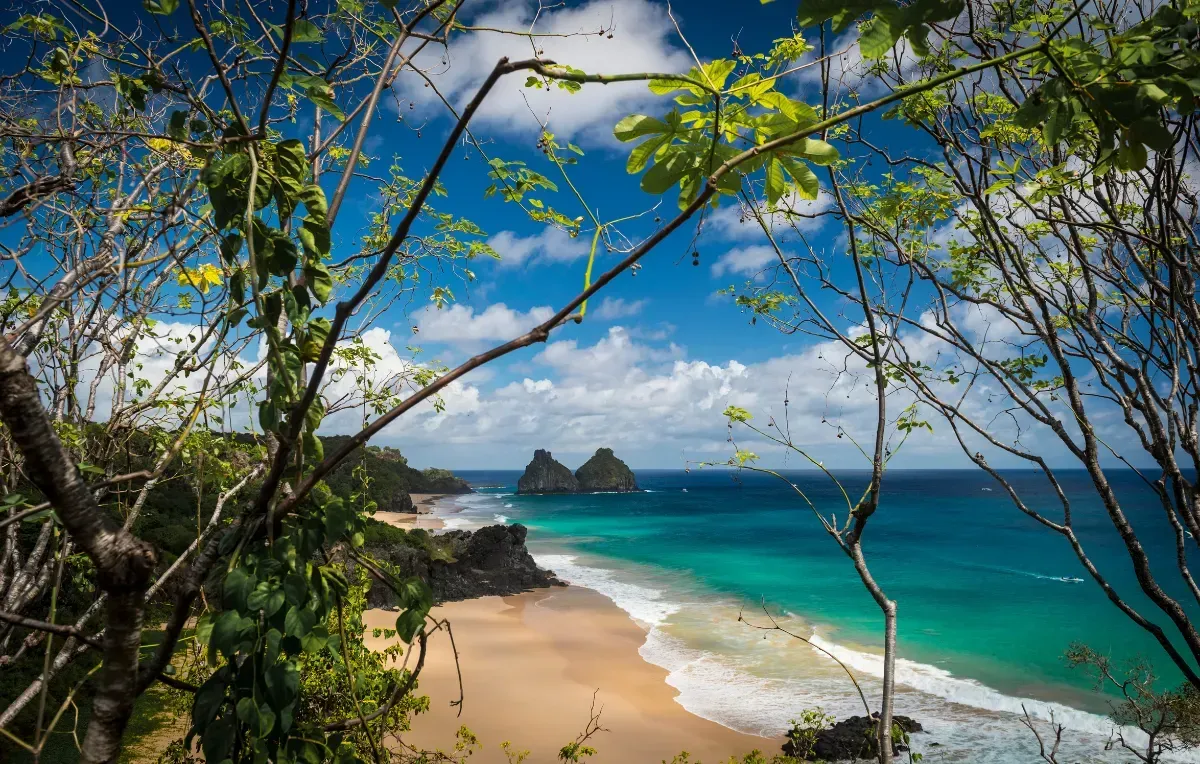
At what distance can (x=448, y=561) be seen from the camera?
22.8 meters

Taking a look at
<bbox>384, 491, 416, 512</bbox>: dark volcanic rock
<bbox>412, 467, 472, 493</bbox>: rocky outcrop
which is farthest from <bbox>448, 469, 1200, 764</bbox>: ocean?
<bbox>412, 467, 472, 493</bbox>: rocky outcrop

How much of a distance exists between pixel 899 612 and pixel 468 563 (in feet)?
51.0

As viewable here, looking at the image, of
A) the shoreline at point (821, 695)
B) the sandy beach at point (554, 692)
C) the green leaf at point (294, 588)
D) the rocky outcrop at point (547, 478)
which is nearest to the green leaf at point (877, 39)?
the green leaf at point (294, 588)

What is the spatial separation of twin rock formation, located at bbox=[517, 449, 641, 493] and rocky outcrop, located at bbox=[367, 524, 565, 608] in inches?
2650

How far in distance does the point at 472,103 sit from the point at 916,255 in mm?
4237

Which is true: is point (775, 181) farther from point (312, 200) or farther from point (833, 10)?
point (312, 200)

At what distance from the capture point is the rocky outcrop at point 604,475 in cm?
9606

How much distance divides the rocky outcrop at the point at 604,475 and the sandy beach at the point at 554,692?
75554 millimetres

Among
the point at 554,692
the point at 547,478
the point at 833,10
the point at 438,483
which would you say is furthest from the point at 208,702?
the point at 438,483

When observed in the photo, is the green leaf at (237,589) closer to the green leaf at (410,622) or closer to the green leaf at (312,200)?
the green leaf at (410,622)

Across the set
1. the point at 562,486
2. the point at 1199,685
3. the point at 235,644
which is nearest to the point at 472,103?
the point at 235,644

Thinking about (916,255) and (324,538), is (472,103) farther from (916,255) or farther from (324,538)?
(916,255)

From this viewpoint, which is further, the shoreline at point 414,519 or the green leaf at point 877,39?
the shoreline at point 414,519

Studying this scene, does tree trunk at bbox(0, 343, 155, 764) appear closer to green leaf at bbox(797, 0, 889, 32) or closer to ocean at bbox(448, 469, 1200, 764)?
green leaf at bbox(797, 0, 889, 32)
